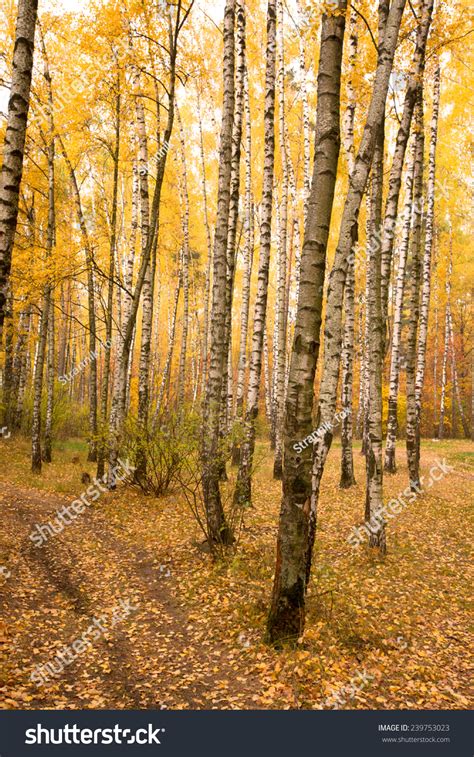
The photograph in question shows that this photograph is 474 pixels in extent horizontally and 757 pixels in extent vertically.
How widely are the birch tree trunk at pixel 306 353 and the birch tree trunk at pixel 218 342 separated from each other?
234 cm

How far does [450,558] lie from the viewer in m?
7.07

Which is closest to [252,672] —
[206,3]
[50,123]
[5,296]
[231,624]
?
[231,624]

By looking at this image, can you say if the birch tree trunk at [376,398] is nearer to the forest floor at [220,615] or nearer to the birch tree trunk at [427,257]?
the forest floor at [220,615]

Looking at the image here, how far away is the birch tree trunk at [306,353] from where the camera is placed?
13.4 ft

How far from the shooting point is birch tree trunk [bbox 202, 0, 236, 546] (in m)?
6.43

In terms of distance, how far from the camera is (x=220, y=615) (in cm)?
505

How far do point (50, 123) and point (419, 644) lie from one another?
12.3 m

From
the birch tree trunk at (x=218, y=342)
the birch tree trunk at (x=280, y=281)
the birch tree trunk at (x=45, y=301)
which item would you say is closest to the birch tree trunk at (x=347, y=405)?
the birch tree trunk at (x=280, y=281)

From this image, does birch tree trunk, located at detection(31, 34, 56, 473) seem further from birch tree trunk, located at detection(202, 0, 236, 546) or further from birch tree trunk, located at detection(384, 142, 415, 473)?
birch tree trunk, located at detection(384, 142, 415, 473)

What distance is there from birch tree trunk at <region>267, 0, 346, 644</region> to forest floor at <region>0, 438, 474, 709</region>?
0.62m

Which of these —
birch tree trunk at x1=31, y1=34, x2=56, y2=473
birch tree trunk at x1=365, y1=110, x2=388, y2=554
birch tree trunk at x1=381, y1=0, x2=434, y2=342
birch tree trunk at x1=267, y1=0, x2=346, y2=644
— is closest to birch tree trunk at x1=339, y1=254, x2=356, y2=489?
birch tree trunk at x1=381, y1=0, x2=434, y2=342

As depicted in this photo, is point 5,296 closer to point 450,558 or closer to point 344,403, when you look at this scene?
point 450,558

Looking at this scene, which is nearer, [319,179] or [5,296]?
[5,296]

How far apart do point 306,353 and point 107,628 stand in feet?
11.7
